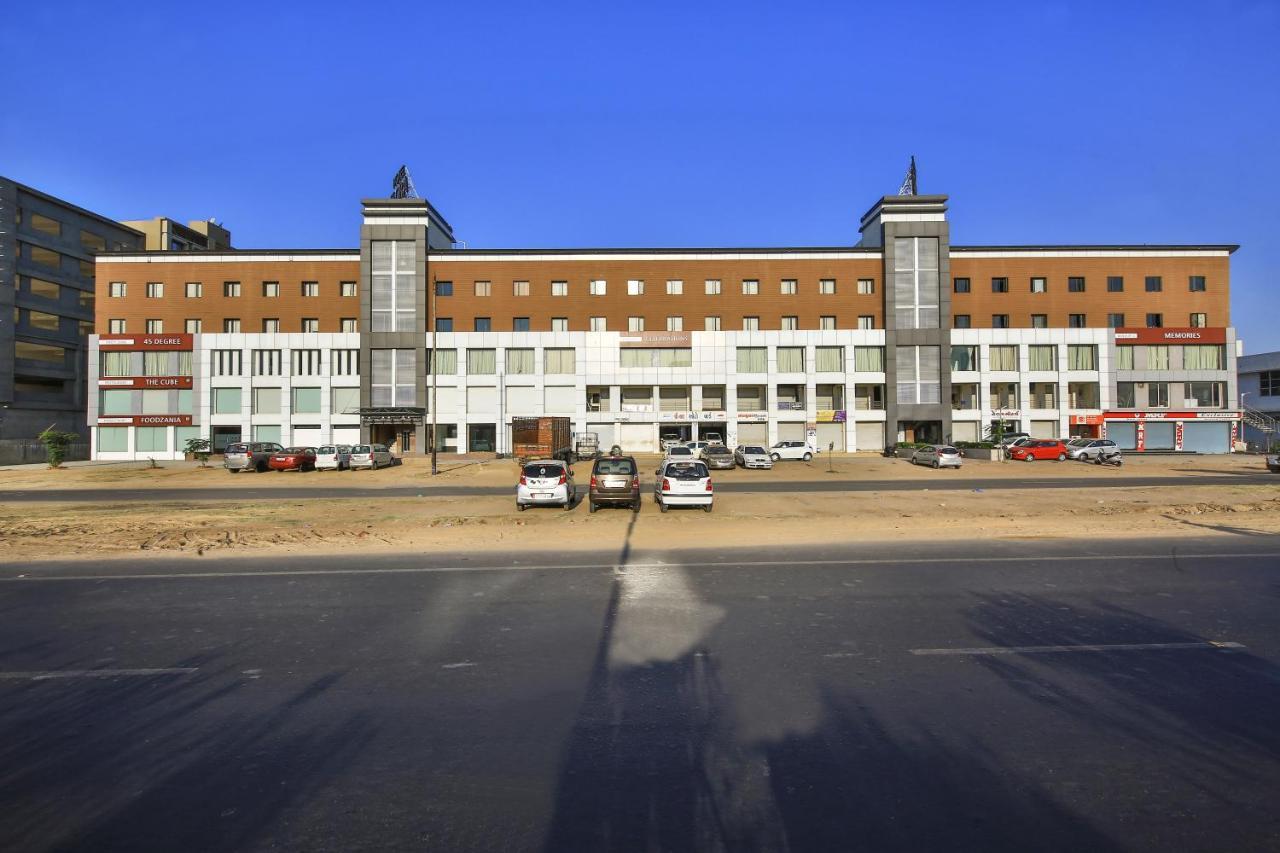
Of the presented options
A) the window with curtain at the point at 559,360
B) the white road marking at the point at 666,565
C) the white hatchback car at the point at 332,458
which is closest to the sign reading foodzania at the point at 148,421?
the white hatchback car at the point at 332,458

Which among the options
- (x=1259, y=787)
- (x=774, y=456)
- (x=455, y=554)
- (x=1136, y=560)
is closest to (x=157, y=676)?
(x=455, y=554)

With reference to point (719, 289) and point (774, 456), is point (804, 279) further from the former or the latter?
point (774, 456)

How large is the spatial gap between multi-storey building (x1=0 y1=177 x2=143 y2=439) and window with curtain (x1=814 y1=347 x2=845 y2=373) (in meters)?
70.5

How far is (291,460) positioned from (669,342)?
106 ft

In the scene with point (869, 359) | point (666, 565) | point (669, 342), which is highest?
point (669, 342)

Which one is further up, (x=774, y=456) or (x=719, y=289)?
(x=719, y=289)

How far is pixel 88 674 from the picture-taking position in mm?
6301

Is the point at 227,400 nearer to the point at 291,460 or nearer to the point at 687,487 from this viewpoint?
the point at 291,460

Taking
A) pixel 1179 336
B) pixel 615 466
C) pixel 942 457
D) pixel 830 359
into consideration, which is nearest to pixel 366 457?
pixel 615 466

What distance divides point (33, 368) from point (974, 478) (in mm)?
80920

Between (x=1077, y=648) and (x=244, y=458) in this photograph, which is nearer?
(x=1077, y=648)

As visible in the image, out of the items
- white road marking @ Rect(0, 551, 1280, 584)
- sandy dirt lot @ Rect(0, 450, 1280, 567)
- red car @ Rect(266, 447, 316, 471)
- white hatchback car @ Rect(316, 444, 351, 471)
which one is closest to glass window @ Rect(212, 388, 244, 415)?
red car @ Rect(266, 447, 316, 471)

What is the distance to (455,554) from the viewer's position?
13.5 meters

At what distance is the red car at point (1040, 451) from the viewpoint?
46.4 metres
